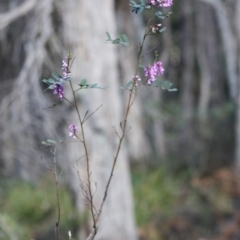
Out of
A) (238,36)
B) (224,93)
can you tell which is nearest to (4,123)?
(238,36)

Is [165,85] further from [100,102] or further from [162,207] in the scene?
[162,207]

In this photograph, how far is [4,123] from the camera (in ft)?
32.3

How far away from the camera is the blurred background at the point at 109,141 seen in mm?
9219

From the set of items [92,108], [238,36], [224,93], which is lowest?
[92,108]

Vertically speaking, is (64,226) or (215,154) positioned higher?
(215,154)

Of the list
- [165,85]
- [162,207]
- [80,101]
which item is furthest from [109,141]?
[165,85]

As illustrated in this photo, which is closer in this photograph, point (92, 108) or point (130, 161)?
point (92, 108)

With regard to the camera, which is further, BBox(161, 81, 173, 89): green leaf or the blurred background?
the blurred background

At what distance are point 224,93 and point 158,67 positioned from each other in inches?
774

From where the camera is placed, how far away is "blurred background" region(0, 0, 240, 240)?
922 centimetres

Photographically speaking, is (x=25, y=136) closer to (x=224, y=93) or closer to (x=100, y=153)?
(x=100, y=153)

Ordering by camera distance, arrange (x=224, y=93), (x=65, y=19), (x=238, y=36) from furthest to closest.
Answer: (x=224, y=93) < (x=238, y=36) < (x=65, y=19)

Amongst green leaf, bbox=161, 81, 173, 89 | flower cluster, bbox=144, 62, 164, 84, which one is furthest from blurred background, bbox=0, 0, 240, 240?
flower cluster, bbox=144, 62, 164, 84

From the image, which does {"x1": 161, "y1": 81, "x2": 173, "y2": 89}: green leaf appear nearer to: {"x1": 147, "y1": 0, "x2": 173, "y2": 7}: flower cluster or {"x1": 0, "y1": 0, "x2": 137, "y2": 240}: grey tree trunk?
{"x1": 147, "y1": 0, "x2": 173, "y2": 7}: flower cluster
